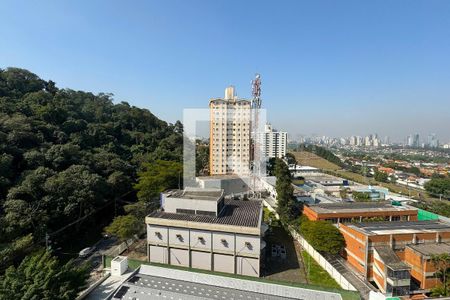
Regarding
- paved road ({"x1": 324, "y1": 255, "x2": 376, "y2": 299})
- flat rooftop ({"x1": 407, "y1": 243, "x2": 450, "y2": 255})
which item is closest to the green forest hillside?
paved road ({"x1": 324, "y1": 255, "x2": 376, "y2": 299})

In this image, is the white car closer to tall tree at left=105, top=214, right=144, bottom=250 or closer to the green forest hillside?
tall tree at left=105, top=214, right=144, bottom=250

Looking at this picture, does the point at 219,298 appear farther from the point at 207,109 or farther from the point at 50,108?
the point at 207,109

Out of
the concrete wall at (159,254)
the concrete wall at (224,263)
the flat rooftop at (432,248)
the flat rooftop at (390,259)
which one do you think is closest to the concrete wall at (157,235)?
the concrete wall at (159,254)

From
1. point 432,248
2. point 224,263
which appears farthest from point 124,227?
point 432,248

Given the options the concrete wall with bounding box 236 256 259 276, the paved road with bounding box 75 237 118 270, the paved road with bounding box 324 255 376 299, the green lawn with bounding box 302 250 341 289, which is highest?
the concrete wall with bounding box 236 256 259 276

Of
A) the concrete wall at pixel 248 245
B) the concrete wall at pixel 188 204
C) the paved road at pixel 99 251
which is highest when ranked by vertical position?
the concrete wall at pixel 188 204

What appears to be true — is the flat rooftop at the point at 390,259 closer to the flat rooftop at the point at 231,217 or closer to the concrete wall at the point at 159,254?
the flat rooftop at the point at 231,217
